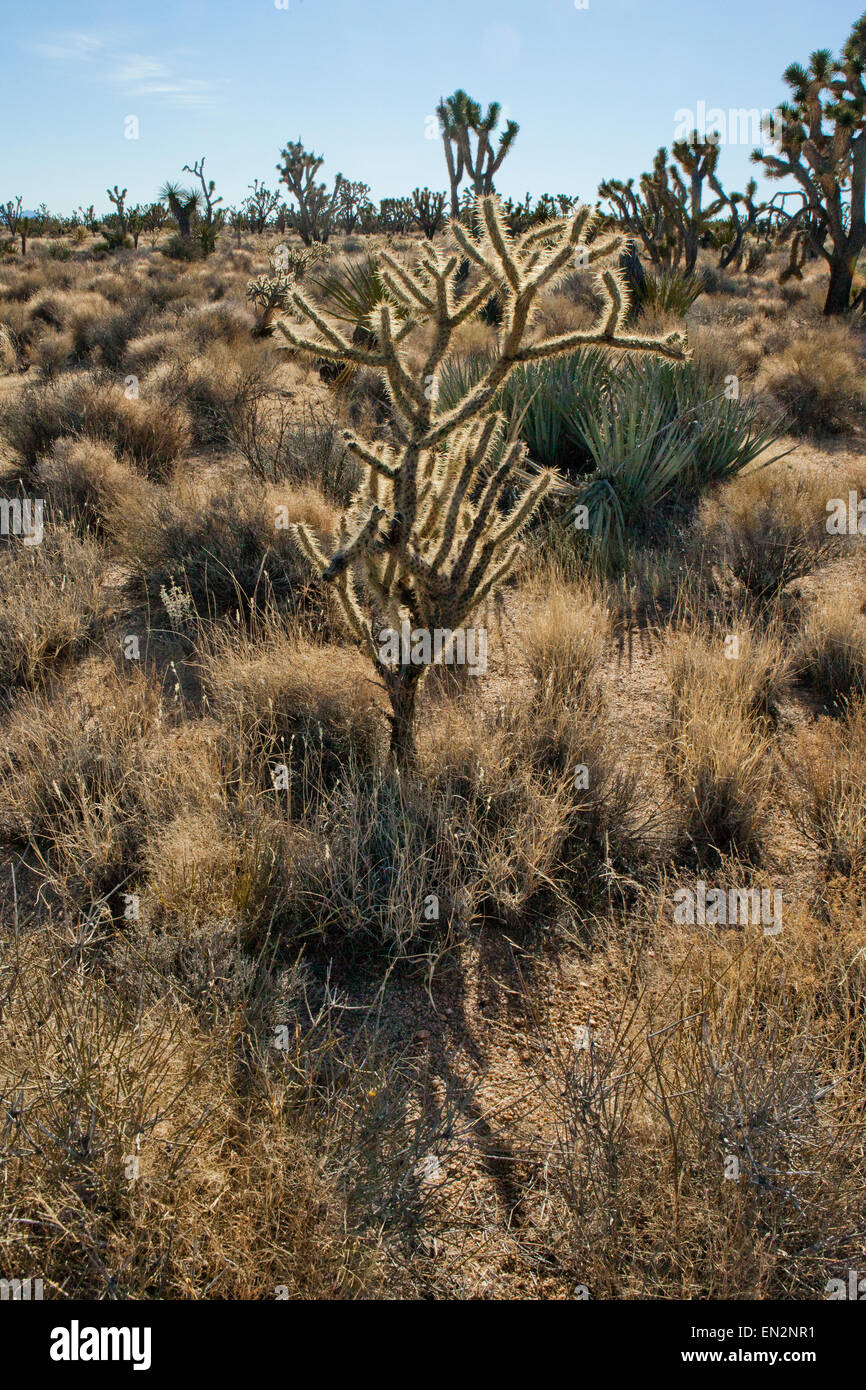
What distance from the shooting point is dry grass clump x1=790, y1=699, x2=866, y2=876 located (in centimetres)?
320

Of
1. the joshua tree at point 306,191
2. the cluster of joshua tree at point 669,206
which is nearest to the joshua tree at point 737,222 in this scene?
the cluster of joshua tree at point 669,206

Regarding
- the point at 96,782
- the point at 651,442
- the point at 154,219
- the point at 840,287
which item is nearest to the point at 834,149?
the point at 840,287

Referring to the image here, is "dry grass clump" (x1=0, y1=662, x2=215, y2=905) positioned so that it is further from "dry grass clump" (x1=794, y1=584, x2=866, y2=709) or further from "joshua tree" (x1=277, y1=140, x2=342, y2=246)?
"joshua tree" (x1=277, y1=140, x2=342, y2=246)

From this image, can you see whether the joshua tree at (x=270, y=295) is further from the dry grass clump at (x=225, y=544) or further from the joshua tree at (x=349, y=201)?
the joshua tree at (x=349, y=201)

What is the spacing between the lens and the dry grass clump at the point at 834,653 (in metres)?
4.43

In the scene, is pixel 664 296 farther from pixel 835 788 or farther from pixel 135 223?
pixel 135 223

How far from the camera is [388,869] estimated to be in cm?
308

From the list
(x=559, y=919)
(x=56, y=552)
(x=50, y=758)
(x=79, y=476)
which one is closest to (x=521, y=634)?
(x=559, y=919)

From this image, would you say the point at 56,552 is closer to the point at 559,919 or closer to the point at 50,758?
the point at 50,758

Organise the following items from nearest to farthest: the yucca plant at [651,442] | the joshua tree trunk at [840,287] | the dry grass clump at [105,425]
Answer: the yucca plant at [651,442], the dry grass clump at [105,425], the joshua tree trunk at [840,287]

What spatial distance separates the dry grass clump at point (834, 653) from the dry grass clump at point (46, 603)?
420 cm

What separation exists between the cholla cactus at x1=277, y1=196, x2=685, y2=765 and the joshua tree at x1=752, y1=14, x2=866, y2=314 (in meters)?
15.7

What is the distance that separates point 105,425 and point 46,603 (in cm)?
370
